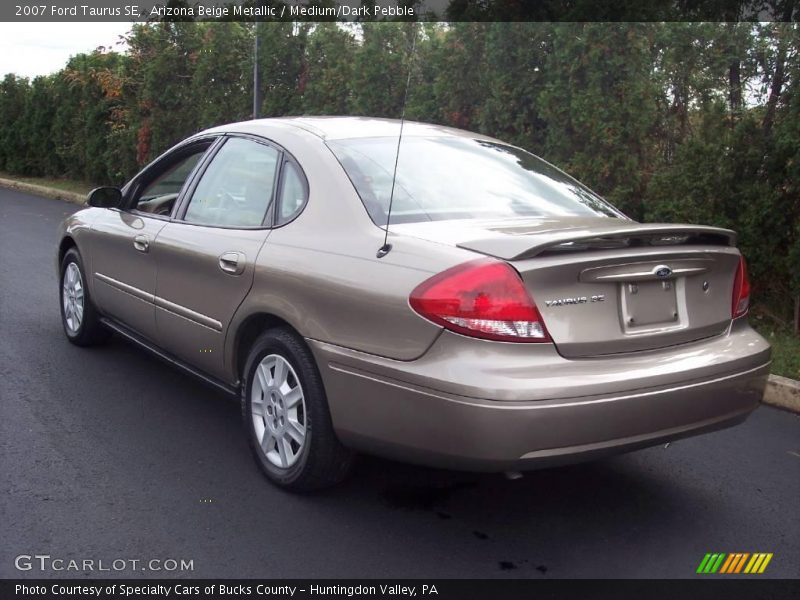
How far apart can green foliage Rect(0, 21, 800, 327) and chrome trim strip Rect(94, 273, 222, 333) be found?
1.53 m

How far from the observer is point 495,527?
3588 millimetres

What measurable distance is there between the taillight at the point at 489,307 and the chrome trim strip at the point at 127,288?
7.51 ft

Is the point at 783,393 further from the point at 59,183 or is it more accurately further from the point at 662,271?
the point at 59,183

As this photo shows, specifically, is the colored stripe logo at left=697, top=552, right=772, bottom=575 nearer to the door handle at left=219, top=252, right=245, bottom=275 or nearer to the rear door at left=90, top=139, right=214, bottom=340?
the door handle at left=219, top=252, right=245, bottom=275

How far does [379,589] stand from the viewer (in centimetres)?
309

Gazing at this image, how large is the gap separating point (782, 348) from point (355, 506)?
12.4 ft

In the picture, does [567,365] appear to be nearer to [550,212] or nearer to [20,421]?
[550,212]

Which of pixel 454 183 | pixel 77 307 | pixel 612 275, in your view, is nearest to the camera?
pixel 612 275

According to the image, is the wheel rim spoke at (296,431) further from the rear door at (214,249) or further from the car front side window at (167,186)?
the car front side window at (167,186)

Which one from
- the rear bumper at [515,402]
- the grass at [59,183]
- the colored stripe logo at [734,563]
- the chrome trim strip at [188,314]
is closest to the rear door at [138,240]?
the chrome trim strip at [188,314]

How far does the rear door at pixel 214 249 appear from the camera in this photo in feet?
13.6

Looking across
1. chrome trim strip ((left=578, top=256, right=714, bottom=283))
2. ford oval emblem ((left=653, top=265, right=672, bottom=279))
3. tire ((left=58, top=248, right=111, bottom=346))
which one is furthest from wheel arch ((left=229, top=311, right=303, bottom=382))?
tire ((left=58, top=248, right=111, bottom=346))

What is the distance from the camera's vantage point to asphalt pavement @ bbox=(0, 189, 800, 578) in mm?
3287

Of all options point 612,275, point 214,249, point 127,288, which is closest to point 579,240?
point 612,275
